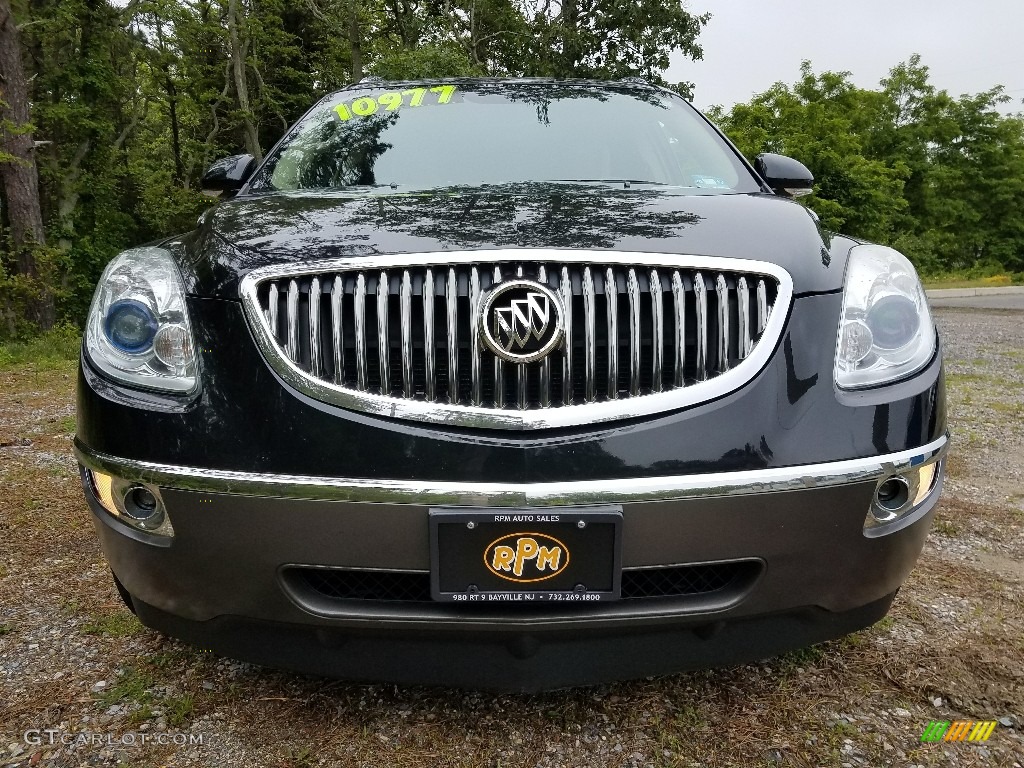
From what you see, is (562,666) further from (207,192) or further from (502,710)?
(207,192)

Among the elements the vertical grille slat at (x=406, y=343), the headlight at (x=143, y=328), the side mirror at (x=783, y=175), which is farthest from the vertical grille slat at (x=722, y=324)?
the side mirror at (x=783, y=175)

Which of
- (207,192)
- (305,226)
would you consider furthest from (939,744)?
(207,192)

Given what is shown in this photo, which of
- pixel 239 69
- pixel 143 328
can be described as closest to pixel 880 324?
pixel 143 328

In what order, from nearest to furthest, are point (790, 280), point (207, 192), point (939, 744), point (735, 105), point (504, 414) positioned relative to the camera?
1. point (504, 414)
2. point (790, 280)
3. point (939, 744)
4. point (207, 192)
5. point (735, 105)

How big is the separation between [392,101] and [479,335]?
175cm

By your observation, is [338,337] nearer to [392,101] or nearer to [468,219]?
[468,219]

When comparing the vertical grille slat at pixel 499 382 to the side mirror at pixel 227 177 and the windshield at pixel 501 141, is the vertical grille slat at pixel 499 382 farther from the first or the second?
the side mirror at pixel 227 177

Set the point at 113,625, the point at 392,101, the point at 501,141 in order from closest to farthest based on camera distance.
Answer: the point at 113,625 < the point at 501,141 < the point at 392,101

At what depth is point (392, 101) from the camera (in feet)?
8.91

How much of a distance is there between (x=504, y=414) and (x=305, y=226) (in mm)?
658

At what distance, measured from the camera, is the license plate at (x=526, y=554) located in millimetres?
1251

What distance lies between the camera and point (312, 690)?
1701 millimetres

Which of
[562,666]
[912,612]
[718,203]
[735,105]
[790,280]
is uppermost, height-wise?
[735,105]

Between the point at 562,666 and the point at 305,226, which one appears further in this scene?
the point at 305,226
